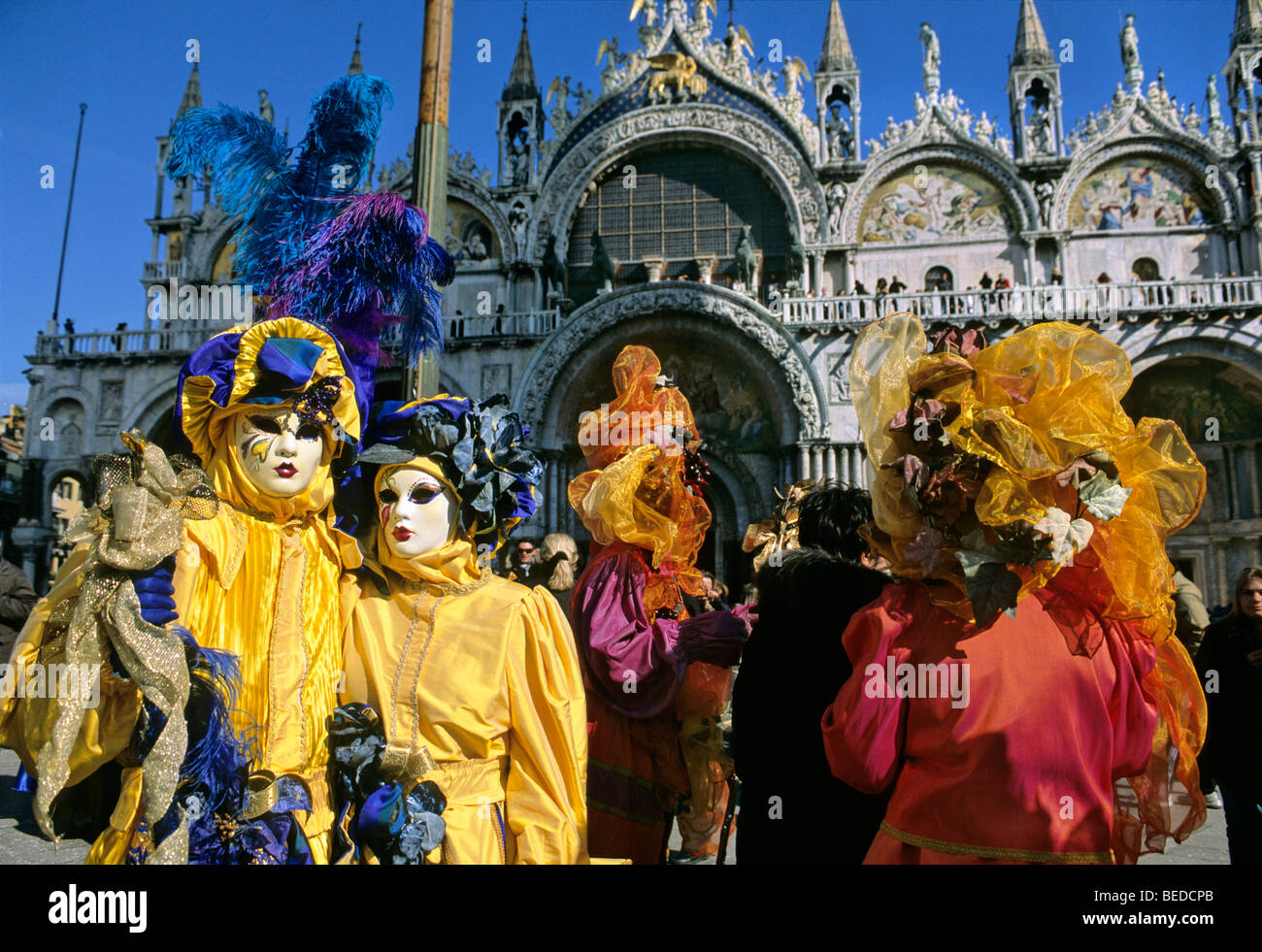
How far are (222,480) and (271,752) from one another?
771 mm

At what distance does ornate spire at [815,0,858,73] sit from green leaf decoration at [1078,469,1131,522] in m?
16.7

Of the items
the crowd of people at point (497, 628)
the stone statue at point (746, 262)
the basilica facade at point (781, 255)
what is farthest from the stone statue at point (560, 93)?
the crowd of people at point (497, 628)

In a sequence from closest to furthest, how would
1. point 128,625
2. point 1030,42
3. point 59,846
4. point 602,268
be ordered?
point 128,625
point 59,846
point 602,268
point 1030,42

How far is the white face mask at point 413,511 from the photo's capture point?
2.46m

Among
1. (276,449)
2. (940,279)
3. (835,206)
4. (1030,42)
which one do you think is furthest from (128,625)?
(1030,42)

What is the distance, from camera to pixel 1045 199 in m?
15.2

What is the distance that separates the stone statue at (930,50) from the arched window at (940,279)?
395 centimetres

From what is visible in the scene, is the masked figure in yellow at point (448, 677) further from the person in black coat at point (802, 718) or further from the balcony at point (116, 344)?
the balcony at point (116, 344)

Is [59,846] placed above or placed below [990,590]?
below

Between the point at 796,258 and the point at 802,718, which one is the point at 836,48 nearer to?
the point at 796,258

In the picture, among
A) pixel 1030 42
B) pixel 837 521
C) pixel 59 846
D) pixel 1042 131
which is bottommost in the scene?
pixel 59 846

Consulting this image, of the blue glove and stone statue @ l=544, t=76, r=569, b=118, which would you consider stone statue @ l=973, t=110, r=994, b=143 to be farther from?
the blue glove

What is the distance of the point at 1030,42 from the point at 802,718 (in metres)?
17.8

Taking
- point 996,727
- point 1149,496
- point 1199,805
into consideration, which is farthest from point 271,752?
point 1199,805
